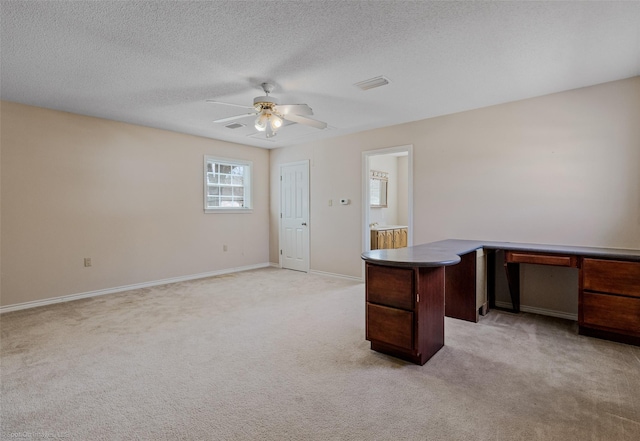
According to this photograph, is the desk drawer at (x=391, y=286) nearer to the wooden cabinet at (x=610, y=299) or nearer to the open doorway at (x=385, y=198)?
the wooden cabinet at (x=610, y=299)

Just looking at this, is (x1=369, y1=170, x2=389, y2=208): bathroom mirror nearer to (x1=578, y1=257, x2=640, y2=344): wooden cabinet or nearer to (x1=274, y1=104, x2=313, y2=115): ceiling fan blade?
(x1=274, y1=104, x2=313, y2=115): ceiling fan blade

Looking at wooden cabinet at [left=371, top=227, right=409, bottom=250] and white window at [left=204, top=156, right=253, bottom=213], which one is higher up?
white window at [left=204, top=156, right=253, bottom=213]

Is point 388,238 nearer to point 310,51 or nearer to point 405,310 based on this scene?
point 405,310

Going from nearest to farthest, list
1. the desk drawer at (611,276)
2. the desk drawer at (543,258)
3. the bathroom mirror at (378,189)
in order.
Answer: the desk drawer at (611,276), the desk drawer at (543,258), the bathroom mirror at (378,189)

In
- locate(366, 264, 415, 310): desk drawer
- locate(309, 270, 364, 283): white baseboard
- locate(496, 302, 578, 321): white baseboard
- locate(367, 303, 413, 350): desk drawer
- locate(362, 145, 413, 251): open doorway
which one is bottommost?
locate(496, 302, 578, 321): white baseboard

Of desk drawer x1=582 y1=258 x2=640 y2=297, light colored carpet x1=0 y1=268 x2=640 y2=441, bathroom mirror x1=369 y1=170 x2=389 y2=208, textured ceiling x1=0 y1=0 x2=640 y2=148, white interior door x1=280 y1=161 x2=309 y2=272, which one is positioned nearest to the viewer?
light colored carpet x1=0 y1=268 x2=640 y2=441

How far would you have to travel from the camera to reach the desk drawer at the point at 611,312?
8.83 ft

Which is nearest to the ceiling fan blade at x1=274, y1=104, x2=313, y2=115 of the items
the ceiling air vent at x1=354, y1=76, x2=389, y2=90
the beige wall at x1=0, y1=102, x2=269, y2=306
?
the ceiling air vent at x1=354, y1=76, x2=389, y2=90

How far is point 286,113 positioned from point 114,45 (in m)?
1.52

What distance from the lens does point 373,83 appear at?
128 inches

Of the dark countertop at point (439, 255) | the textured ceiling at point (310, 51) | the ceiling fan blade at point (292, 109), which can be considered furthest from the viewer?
the ceiling fan blade at point (292, 109)

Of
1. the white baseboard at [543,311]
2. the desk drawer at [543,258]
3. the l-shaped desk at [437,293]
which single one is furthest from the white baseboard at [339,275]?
the desk drawer at [543,258]

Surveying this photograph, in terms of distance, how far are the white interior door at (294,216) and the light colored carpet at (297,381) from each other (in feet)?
8.64

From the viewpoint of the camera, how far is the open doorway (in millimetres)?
5230
